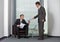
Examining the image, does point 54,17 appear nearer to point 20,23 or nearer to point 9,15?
point 20,23

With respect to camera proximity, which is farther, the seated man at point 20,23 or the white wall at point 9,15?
the white wall at point 9,15

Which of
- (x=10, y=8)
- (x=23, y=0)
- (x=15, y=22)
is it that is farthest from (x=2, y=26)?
(x=23, y=0)

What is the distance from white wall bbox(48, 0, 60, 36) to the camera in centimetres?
694

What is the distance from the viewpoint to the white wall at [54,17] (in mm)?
6938

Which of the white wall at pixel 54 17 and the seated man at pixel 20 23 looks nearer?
the seated man at pixel 20 23

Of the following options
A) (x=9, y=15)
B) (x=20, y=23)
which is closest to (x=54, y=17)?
(x=20, y=23)

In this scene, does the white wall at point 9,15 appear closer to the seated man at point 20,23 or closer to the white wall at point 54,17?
the seated man at point 20,23

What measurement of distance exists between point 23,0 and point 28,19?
0.99 meters

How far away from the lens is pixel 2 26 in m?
6.56

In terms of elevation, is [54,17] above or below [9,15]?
below

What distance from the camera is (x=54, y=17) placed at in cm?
699

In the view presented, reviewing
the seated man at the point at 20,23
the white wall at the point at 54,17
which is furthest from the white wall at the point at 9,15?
the white wall at the point at 54,17

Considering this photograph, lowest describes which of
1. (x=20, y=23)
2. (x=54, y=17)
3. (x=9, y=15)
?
(x=20, y=23)

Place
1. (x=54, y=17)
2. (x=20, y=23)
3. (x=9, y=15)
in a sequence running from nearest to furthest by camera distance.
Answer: (x=20, y=23) < (x=54, y=17) < (x=9, y=15)
